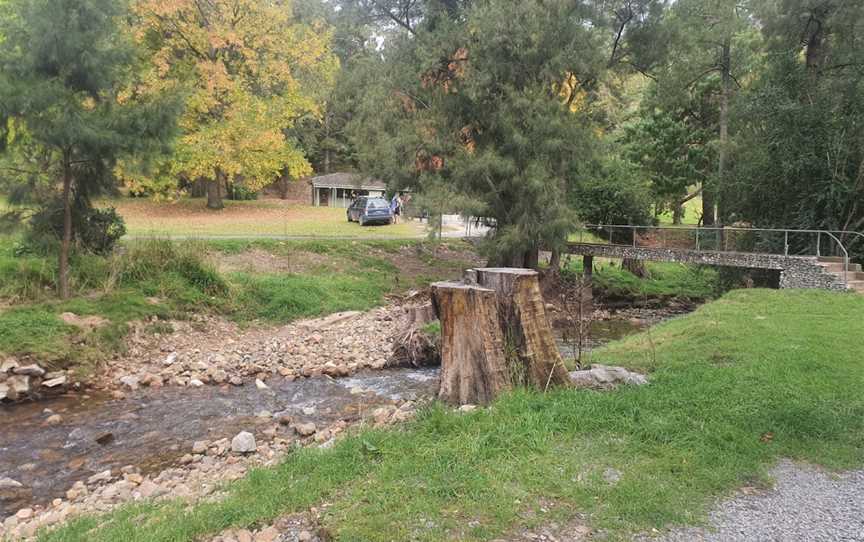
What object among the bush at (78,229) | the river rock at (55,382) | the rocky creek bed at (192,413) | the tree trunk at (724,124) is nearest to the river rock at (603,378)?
the rocky creek bed at (192,413)

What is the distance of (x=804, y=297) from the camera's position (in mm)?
12625

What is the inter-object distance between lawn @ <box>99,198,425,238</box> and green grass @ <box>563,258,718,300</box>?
8625mm

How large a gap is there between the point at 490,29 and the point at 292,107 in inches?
717

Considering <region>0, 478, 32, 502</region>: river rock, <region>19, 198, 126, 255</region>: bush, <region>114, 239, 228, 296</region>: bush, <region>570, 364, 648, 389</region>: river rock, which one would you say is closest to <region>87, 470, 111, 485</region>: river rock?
<region>0, 478, 32, 502</region>: river rock

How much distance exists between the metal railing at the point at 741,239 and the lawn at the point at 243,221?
9624 mm

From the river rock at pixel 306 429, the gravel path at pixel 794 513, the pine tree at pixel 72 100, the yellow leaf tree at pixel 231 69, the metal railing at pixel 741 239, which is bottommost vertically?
the river rock at pixel 306 429

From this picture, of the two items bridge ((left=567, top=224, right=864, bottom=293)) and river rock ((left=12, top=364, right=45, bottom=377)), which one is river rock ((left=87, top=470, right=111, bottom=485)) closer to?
river rock ((left=12, top=364, right=45, bottom=377))

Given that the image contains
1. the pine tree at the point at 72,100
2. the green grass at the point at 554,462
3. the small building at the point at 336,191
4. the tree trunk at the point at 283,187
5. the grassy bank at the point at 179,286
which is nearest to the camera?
the green grass at the point at 554,462

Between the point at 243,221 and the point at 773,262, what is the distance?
77.8ft

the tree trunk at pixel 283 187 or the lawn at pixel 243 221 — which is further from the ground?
the tree trunk at pixel 283 187

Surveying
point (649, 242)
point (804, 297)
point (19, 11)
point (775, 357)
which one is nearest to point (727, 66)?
point (649, 242)

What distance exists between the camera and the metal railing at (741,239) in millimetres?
15391

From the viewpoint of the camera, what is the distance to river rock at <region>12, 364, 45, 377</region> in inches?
382

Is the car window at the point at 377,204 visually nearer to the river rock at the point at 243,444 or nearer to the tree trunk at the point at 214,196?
the tree trunk at the point at 214,196
